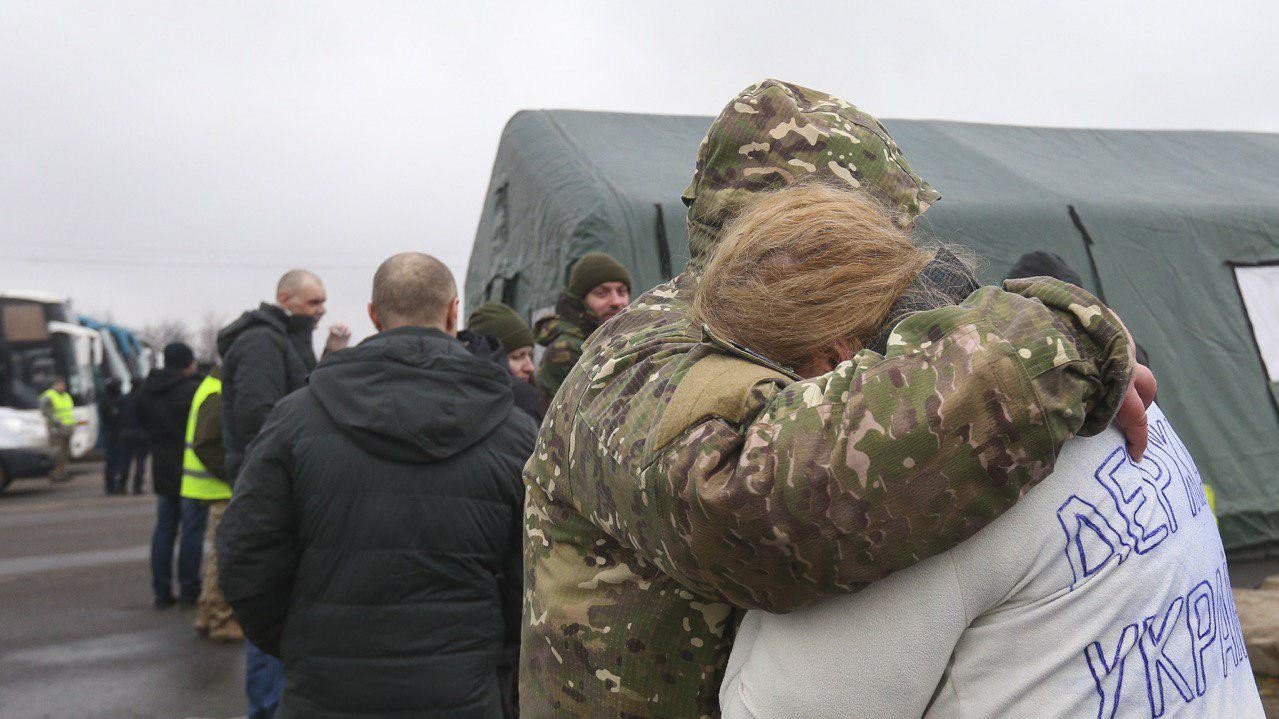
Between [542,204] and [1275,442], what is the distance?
242 inches

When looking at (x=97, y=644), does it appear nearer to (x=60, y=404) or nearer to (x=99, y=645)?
(x=99, y=645)

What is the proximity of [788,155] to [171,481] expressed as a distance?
6.90 meters

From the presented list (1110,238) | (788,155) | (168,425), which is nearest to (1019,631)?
(788,155)

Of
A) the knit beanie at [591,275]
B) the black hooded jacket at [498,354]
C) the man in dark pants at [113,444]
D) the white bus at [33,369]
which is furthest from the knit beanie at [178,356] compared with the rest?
the white bus at [33,369]

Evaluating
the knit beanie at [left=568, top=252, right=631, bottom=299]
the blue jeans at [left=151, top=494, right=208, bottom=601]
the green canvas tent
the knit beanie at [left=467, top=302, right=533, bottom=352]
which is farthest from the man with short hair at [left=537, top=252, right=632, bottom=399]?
the blue jeans at [left=151, top=494, right=208, bottom=601]

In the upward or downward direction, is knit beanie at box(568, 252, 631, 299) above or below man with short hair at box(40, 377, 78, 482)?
above

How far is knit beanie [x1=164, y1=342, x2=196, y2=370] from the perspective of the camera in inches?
316

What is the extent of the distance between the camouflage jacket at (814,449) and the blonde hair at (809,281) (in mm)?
54

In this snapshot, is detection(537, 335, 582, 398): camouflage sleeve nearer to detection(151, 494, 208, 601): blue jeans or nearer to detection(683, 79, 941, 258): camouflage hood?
detection(151, 494, 208, 601): blue jeans

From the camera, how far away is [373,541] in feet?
7.99

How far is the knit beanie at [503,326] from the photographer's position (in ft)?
16.4

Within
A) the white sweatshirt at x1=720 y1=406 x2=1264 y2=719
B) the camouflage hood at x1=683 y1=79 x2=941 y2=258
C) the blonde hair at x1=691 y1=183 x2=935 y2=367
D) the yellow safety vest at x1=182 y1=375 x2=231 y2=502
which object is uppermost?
the camouflage hood at x1=683 y1=79 x2=941 y2=258

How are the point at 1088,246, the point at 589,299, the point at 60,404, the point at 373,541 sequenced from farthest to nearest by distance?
the point at 60,404 < the point at 1088,246 < the point at 589,299 < the point at 373,541

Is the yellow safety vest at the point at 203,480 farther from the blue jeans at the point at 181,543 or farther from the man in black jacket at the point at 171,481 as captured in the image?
the man in black jacket at the point at 171,481
